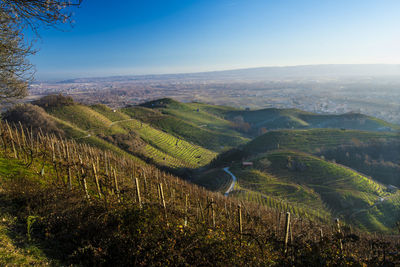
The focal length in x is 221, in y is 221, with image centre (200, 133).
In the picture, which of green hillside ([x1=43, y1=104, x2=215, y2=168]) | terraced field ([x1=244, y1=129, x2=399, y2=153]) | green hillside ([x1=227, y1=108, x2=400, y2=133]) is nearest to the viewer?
green hillside ([x1=43, y1=104, x2=215, y2=168])

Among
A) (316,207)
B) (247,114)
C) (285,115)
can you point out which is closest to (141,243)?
(316,207)

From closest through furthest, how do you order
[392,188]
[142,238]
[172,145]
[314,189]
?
1. [142,238]
2. [314,189]
3. [392,188]
4. [172,145]

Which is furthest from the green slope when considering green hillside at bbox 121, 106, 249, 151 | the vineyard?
the vineyard

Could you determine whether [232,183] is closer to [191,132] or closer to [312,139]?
[312,139]

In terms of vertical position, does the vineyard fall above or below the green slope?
above

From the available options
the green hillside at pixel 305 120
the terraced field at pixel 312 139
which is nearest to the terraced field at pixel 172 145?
the terraced field at pixel 312 139

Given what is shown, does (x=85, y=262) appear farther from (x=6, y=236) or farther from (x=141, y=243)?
(x=6, y=236)

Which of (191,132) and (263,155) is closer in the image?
(263,155)

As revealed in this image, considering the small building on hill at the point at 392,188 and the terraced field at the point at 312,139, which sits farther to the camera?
the terraced field at the point at 312,139

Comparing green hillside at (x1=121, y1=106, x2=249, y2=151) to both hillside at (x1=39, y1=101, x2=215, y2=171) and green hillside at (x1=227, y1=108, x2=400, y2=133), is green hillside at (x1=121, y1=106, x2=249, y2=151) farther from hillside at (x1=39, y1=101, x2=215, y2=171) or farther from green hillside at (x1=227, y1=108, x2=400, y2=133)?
green hillside at (x1=227, y1=108, x2=400, y2=133)

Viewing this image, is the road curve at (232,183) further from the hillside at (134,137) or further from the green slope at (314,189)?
the hillside at (134,137)

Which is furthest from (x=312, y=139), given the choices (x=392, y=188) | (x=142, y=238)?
(x=142, y=238)
